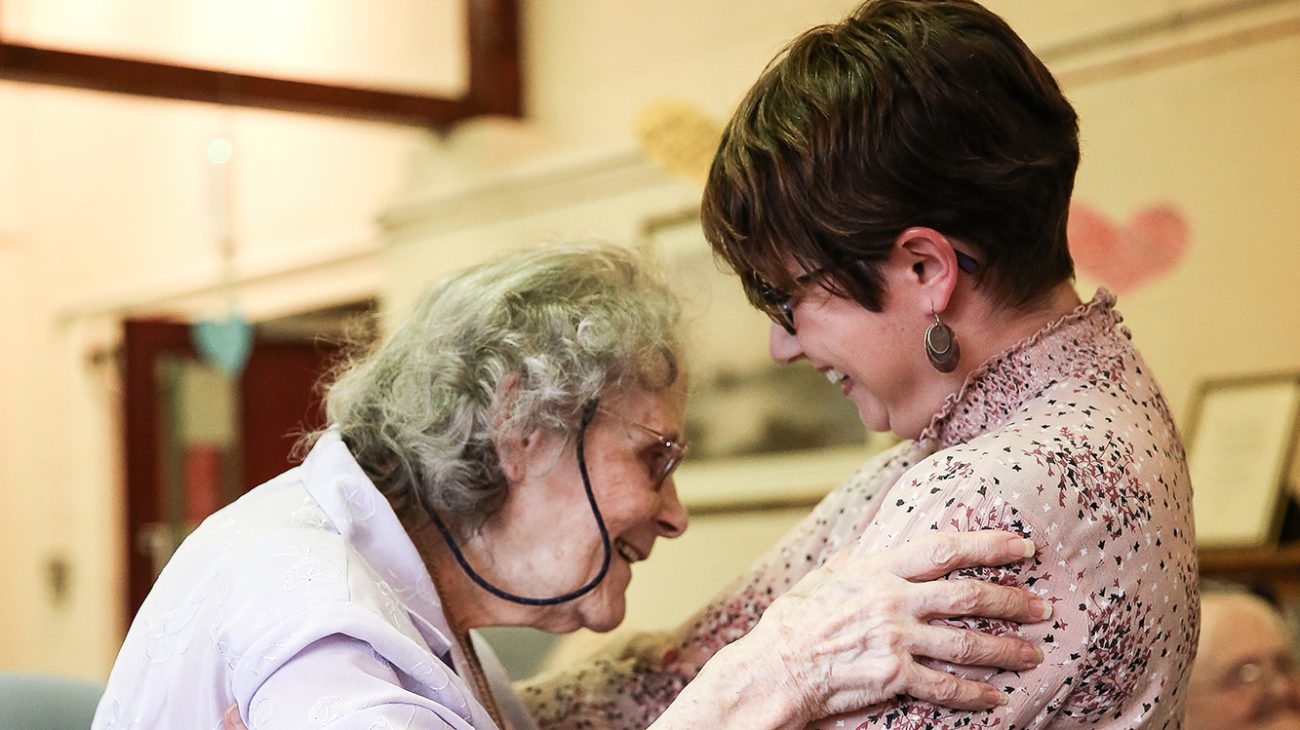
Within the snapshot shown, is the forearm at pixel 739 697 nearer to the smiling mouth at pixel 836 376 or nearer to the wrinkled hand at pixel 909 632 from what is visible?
the wrinkled hand at pixel 909 632

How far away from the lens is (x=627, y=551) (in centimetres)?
187

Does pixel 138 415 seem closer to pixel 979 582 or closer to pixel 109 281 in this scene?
pixel 109 281

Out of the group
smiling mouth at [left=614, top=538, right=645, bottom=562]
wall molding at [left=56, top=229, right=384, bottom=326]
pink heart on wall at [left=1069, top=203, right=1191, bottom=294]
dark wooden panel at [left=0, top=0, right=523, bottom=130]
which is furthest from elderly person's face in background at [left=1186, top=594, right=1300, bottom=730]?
wall molding at [left=56, top=229, right=384, bottom=326]

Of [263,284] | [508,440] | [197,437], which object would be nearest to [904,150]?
[508,440]

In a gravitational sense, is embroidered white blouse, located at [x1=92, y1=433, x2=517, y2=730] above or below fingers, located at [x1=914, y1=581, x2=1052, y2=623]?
below

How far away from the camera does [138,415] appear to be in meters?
6.56

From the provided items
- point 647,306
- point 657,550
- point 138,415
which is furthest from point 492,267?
point 138,415

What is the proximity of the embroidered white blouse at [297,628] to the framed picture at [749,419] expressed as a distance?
254cm

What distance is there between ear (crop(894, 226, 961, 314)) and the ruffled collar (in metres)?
0.09

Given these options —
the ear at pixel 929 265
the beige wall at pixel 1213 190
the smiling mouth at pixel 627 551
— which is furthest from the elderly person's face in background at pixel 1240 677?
the ear at pixel 929 265

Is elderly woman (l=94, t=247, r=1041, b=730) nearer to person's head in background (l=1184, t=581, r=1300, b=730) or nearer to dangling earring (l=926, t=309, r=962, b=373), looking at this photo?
dangling earring (l=926, t=309, r=962, b=373)

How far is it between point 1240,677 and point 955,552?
157cm

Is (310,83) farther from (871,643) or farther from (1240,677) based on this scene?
(871,643)

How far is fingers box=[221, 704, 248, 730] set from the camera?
1.45m
